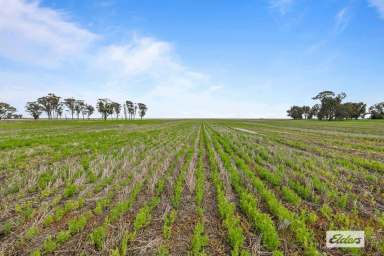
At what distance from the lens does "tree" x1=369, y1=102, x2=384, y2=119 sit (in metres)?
93.8

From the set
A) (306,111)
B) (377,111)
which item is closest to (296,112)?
(306,111)

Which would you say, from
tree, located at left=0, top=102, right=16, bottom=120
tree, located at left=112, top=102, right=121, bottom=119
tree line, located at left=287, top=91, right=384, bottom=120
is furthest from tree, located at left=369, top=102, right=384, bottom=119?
tree, located at left=0, top=102, right=16, bottom=120

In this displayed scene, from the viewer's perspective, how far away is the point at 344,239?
3.60 metres

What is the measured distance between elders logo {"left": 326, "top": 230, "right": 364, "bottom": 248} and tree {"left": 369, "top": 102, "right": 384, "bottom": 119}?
13323cm

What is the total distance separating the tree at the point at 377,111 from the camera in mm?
93844

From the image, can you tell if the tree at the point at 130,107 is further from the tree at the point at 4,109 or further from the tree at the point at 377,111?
the tree at the point at 377,111

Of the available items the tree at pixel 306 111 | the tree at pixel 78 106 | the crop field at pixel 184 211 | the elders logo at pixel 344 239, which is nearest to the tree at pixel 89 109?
the tree at pixel 78 106

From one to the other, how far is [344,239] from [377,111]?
141m

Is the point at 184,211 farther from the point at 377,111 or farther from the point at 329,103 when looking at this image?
the point at 377,111

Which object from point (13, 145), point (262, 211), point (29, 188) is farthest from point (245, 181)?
point (13, 145)

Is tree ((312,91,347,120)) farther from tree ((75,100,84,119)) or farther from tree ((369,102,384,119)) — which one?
tree ((75,100,84,119))

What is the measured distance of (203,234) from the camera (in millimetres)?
3812

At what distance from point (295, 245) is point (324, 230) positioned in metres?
1.06

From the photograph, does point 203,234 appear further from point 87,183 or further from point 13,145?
point 13,145
